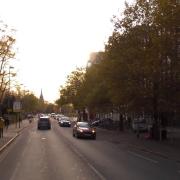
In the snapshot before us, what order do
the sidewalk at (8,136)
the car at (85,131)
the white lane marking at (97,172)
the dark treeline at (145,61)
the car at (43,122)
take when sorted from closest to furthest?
the white lane marking at (97,172)
the sidewalk at (8,136)
the dark treeline at (145,61)
the car at (85,131)
the car at (43,122)

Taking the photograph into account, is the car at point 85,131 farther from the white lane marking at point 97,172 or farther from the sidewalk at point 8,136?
the white lane marking at point 97,172

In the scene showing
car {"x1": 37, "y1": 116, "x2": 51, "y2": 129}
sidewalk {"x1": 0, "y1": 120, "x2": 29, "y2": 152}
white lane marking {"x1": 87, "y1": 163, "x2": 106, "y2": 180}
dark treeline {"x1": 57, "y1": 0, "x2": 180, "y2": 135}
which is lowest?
white lane marking {"x1": 87, "y1": 163, "x2": 106, "y2": 180}

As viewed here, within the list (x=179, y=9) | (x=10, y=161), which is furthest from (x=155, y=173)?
(x=179, y=9)

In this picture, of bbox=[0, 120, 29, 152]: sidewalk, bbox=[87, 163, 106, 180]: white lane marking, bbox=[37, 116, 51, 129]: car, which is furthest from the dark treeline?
bbox=[37, 116, 51, 129]: car

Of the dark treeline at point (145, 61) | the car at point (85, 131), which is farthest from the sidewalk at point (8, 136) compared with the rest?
the dark treeline at point (145, 61)

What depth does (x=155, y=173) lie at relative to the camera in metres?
19.0

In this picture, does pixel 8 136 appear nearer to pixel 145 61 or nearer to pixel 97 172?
pixel 145 61

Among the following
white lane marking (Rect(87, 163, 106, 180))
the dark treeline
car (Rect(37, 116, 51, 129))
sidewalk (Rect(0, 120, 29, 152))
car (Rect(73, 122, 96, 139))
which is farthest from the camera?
car (Rect(37, 116, 51, 129))

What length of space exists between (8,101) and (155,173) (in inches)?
3197

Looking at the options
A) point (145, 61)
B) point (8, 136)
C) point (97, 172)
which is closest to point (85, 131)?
point (8, 136)

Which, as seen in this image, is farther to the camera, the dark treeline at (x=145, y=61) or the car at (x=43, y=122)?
the car at (x=43, y=122)

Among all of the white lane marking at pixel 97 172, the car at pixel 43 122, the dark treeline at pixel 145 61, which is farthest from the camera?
the car at pixel 43 122

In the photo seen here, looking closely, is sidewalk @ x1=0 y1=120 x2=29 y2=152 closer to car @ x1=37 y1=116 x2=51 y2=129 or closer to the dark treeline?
car @ x1=37 y1=116 x2=51 y2=129

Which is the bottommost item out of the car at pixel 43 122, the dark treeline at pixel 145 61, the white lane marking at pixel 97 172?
the white lane marking at pixel 97 172
